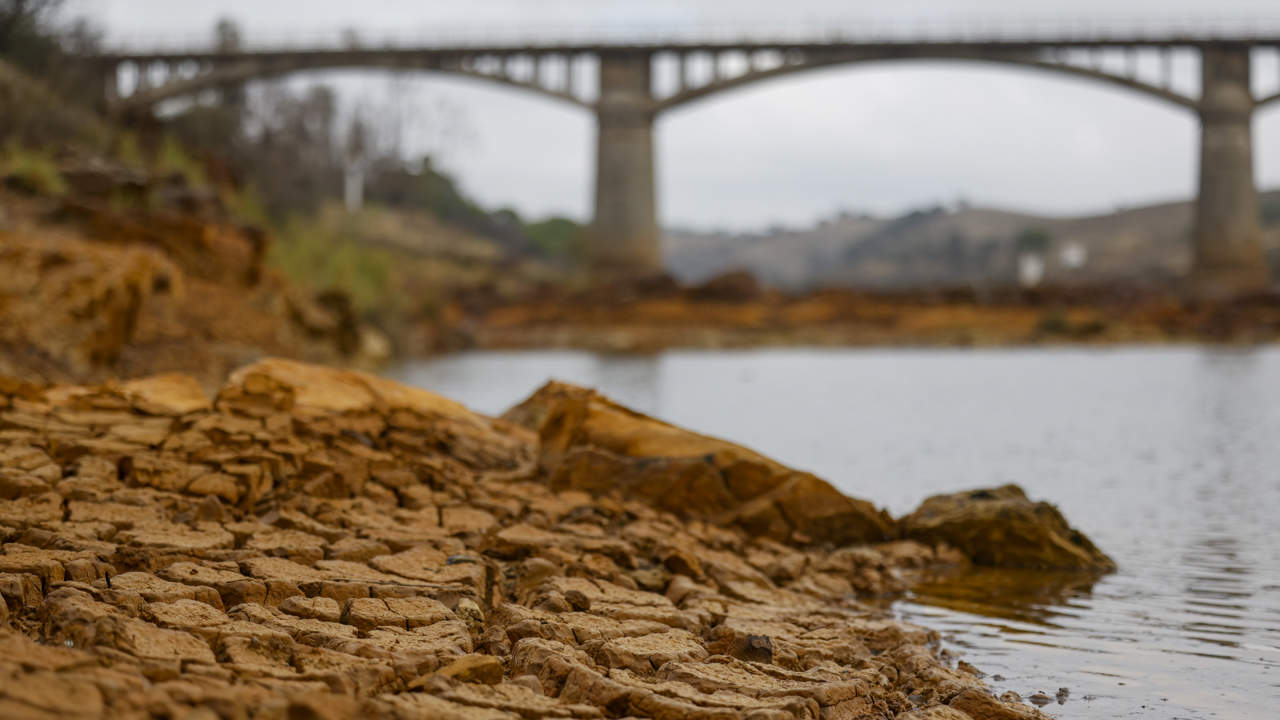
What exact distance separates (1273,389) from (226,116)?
28.9 m

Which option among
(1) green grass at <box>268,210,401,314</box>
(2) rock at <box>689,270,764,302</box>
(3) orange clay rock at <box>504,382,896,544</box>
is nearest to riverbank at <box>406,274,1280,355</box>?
(2) rock at <box>689,270,764,302</box>

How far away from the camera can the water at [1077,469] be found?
530 cm

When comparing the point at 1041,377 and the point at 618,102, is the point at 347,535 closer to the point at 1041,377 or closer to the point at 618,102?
the point at 1041,377

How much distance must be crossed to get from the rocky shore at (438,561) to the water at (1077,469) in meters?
0.47

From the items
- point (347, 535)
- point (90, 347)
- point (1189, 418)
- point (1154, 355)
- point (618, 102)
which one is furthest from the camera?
point (618, 102)

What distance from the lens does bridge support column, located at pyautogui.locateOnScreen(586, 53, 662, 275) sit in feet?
179

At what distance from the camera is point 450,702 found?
12.3ft

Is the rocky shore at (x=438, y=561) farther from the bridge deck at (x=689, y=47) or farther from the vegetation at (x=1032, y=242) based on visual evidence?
the vegetation at (x=1032, y=242)

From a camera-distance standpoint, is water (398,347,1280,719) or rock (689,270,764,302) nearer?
water (398,347,1280,719)

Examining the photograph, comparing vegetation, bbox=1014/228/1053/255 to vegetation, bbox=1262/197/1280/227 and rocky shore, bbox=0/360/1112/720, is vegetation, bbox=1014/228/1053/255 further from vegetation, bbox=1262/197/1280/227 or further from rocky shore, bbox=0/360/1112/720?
rocky shore, bbox=0/360/1112/720

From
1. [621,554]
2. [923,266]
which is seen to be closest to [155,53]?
[621,554]

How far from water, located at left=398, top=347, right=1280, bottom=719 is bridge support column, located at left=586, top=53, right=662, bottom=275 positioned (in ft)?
71.4

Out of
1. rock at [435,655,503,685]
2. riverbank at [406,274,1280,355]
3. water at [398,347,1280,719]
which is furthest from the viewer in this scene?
riverbank at [406,274,1280,355]

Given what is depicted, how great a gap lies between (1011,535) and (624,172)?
48248 millimetres
